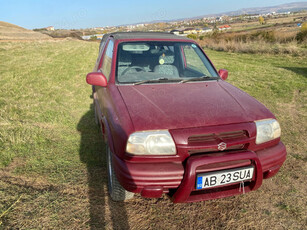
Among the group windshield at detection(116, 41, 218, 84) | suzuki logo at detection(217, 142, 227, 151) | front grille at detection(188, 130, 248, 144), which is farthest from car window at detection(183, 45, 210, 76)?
suzuki logo at detection(217, 142, 227, 151)

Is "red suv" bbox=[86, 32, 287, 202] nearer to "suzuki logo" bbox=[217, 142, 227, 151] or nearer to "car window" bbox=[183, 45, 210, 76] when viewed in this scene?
"suzuki logo" bbox=[217, 142, 227, 151]

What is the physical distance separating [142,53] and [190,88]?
3.29 feet

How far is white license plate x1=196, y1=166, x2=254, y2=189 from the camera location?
1.97 metres

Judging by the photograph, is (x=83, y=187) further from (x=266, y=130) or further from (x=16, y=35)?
(x=16, y=35)

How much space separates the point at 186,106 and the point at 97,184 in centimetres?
145

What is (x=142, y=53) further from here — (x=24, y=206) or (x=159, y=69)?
(x=24, y=206)

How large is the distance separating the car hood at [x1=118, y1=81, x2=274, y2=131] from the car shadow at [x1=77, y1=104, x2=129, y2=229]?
0.99 metres

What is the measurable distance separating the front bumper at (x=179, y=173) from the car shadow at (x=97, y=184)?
0.53 m

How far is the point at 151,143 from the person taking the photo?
78.7 inches

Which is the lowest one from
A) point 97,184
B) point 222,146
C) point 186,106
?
point 97,184

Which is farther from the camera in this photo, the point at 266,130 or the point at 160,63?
the point at 160,63

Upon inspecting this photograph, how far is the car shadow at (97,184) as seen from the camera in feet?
7.59

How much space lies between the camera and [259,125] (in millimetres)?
2244

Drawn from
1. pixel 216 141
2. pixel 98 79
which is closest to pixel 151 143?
pixel 216 141
